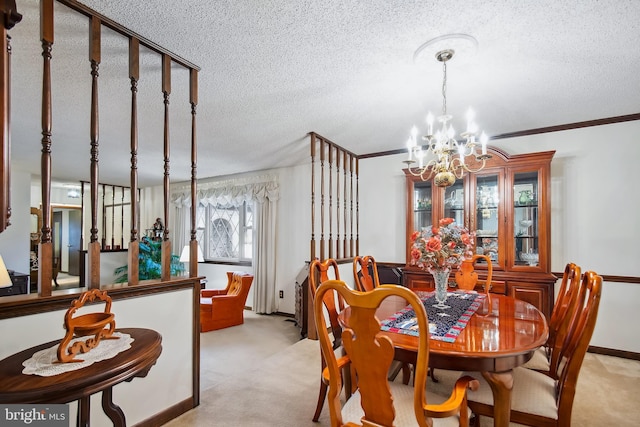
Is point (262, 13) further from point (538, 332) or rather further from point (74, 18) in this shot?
point (538, 332)

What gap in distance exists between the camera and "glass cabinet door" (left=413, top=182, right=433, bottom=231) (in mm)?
3893

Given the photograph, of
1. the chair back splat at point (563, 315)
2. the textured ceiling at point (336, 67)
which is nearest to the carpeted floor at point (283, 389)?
the chair back splat at point (563, 315)

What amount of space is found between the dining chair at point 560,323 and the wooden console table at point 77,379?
2.01m

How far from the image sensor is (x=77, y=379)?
1012 mm

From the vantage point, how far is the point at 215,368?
3.04 metres

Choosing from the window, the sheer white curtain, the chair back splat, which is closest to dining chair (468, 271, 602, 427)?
the chair back splat

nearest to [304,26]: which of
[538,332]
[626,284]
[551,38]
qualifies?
[551,38]

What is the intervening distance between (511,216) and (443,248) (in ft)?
5.78

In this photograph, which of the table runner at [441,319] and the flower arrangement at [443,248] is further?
the flower arrangement at [443,248]

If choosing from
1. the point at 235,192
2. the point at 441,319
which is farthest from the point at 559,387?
the point at 235,192

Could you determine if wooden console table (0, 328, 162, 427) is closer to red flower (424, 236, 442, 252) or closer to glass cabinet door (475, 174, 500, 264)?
red flower (424, 236, 442, 252)

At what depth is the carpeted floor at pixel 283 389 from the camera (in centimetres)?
206

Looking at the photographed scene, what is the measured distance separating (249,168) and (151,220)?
3397mm

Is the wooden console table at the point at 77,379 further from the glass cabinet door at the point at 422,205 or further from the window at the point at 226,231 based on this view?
the window at the point at 226,231
